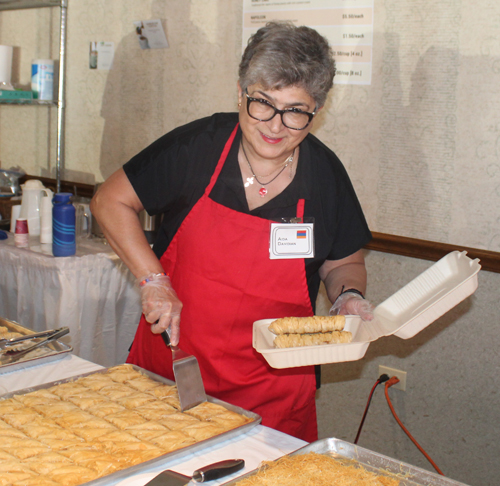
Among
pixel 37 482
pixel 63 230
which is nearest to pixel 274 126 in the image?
pixel 37 482

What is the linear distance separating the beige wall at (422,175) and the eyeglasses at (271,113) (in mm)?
1066

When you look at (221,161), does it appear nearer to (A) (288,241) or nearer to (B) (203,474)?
(A) (288,241)

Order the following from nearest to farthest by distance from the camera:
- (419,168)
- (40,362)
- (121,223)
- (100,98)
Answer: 1. (40,362)
2. (121,223)
3. (419,168)
4. (100,98)

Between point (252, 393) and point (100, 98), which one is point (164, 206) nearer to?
point (252, 393)

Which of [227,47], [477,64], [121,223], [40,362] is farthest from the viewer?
[227,47]

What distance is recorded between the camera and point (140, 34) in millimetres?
3459

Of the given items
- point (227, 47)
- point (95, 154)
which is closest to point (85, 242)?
point (95, 154)

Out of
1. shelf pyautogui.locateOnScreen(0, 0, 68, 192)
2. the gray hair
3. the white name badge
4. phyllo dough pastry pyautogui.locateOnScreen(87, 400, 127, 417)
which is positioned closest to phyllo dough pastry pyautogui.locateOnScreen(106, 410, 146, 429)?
phyllo dough pastry pyautogui.locateOnScreen(87, 400, 127, 417)

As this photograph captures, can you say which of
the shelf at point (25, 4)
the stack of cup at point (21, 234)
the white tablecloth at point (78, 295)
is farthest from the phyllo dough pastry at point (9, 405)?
the shelf at point (25, 4)

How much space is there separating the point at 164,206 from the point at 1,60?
2.42 meters

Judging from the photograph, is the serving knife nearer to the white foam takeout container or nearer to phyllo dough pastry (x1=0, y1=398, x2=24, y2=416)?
the white foam takeout container

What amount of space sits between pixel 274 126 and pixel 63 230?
1.55 m

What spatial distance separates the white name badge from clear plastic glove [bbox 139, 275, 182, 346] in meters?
0.33

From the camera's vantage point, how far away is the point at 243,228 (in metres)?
1.69
